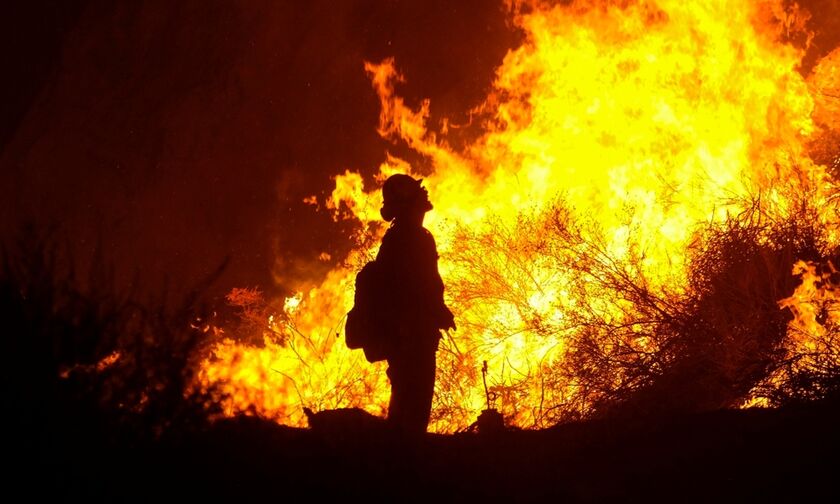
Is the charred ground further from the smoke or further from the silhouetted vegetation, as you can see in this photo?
the smoke

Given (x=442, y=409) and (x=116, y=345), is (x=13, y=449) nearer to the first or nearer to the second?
(x=116, y=345)

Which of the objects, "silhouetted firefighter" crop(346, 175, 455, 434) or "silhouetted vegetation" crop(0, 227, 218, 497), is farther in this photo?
"silhouetted firefighter" crop(346, 175, 455, 434)

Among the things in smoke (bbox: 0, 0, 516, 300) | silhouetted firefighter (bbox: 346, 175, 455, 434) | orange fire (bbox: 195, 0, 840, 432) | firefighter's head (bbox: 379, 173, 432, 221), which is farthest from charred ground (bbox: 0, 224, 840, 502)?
smoke (bbox: 0, 0, 516, 300)

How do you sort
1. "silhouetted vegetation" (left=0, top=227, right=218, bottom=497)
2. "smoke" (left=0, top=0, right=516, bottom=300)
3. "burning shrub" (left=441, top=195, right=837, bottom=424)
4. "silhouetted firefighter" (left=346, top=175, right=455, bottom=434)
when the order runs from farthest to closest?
"smoke" (left=0, top=0, right=516, bottom=300) < "burning shrub" (left=441, top=195, right=837, bottom=424) < "silhouetted firefighter" (left=346, top=175, right=455, bottom=434) < "silhouetted vegetation" (left=0, top=227, right=218, bottom=497)

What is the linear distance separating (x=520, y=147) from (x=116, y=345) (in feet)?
22.5

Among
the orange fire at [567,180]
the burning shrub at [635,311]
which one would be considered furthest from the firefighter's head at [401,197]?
the orange fire at [567,180]

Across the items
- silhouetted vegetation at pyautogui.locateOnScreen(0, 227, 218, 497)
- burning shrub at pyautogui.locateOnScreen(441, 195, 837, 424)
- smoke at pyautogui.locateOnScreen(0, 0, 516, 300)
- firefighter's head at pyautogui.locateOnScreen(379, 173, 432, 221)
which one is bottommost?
silhouetted vegetation at pyautogui.locateOnScreen(0, 227, 218, 497)

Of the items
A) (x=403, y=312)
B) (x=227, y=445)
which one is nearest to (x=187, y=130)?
(x=403, y=312)

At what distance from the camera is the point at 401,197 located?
5855 mm

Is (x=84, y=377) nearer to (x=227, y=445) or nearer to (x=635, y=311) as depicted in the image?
(x=227, y=445)

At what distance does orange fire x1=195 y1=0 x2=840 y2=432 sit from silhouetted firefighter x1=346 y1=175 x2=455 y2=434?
328 cm

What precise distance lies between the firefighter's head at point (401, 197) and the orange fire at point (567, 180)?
3677 millimetres

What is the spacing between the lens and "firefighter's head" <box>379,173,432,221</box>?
586cm

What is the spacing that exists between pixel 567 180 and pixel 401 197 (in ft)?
15.8
